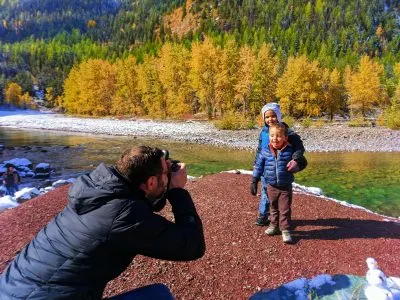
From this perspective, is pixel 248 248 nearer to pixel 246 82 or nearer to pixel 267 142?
pixel 267 142

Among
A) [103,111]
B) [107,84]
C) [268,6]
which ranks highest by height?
[268,6]

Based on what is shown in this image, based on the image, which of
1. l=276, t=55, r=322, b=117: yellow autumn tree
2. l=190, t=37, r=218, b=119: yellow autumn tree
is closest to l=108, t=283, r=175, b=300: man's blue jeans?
l=276, t=55, r=322, b=117: yellow autumn tree

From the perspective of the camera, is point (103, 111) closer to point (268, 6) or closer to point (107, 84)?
point (107, 84)

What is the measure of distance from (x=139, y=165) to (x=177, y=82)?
5122cm

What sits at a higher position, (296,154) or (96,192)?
(96,192)

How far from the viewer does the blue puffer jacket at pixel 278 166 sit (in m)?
5.83

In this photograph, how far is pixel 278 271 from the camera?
16.8 feet

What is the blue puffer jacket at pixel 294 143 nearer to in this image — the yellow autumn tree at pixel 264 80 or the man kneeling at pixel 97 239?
the man kneeling at pixel 97 239

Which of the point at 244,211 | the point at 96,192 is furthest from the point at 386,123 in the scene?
the point at 96,192

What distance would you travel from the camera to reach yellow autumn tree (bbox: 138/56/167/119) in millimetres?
54188

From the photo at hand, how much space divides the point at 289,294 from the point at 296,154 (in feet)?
7.13

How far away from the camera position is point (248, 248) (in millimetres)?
5781

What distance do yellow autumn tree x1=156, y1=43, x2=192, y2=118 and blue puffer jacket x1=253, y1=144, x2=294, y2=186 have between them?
149ft

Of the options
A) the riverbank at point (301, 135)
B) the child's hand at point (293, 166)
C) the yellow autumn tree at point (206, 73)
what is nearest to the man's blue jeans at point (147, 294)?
the child's hand at point (293, 166)
